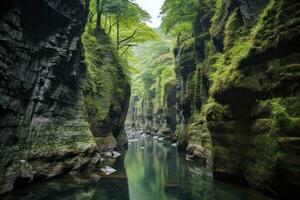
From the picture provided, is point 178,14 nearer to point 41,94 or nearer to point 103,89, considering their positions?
point 103,89

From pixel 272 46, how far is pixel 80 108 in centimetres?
1098

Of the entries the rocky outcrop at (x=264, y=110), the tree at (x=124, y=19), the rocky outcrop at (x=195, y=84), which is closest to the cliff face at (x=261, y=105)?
the rocky outcrop at (x=264, y=110)

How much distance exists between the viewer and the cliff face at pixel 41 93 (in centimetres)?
902

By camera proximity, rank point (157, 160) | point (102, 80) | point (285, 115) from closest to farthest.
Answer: point (285, 115)
point (157, 160)
point (102, 80)

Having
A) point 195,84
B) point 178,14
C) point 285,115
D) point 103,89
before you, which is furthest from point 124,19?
point 285,115

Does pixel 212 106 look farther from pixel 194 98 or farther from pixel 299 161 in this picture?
pixel 194 98

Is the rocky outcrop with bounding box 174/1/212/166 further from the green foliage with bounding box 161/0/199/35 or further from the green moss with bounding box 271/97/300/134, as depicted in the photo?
the green moss with bounding box 271/97/300/134

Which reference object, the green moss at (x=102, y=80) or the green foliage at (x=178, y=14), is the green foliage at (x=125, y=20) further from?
the green foliage at (x=178, y=14)

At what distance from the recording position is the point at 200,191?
980 centimetres

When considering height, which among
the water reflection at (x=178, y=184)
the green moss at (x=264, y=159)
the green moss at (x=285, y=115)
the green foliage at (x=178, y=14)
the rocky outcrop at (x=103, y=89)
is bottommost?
the water reflection at (x=178, y=184)

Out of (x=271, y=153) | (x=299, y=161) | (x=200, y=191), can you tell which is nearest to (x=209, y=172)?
(x=200, y=191)

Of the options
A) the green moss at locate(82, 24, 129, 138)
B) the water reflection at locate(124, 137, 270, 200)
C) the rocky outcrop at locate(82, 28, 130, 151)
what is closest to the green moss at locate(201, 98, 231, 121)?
the water reflection at locate(124, 137, 270, 200)

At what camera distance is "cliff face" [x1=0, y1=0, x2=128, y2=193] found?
29.6 feet

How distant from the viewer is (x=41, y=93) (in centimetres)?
1134
